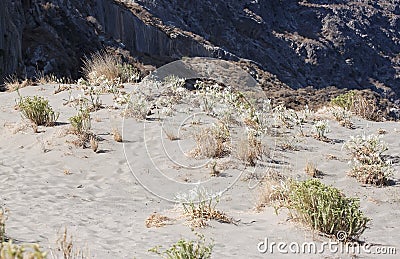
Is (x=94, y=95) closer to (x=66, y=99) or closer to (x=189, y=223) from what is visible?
(x=66, y=99)

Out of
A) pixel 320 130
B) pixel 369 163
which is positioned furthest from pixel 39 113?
pixel 369 163

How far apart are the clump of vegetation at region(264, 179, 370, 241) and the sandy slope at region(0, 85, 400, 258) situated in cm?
12

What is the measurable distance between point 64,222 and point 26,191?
1304 mm

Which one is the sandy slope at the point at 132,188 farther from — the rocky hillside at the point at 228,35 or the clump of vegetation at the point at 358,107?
the rocky hillside at the point at 228,35

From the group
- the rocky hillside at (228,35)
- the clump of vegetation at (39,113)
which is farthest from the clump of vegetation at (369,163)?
the rocky hillside at (228,35)

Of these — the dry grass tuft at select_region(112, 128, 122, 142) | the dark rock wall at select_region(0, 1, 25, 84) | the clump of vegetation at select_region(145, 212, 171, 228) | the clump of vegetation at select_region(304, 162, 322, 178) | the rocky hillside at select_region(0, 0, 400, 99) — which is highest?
the rocky hillside at select_region(0, 0, 400, 99)

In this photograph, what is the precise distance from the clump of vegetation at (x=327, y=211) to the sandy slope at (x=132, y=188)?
119 millimetres

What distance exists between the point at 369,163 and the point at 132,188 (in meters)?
3.12

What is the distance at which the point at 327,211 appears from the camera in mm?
3918

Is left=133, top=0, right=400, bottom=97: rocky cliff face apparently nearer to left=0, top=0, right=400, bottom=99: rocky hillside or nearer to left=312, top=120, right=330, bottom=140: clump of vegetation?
left=0, top=0, right=400, bottom=99: rocky hillside

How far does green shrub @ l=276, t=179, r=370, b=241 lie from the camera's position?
12.8ft

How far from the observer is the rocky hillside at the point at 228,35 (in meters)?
20.6

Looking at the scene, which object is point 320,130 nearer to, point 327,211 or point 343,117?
point 343,117

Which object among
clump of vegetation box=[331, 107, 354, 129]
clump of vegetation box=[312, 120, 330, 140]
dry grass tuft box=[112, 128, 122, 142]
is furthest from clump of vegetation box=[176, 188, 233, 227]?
clump of vegetation box=[331, 107, 354, 129]
